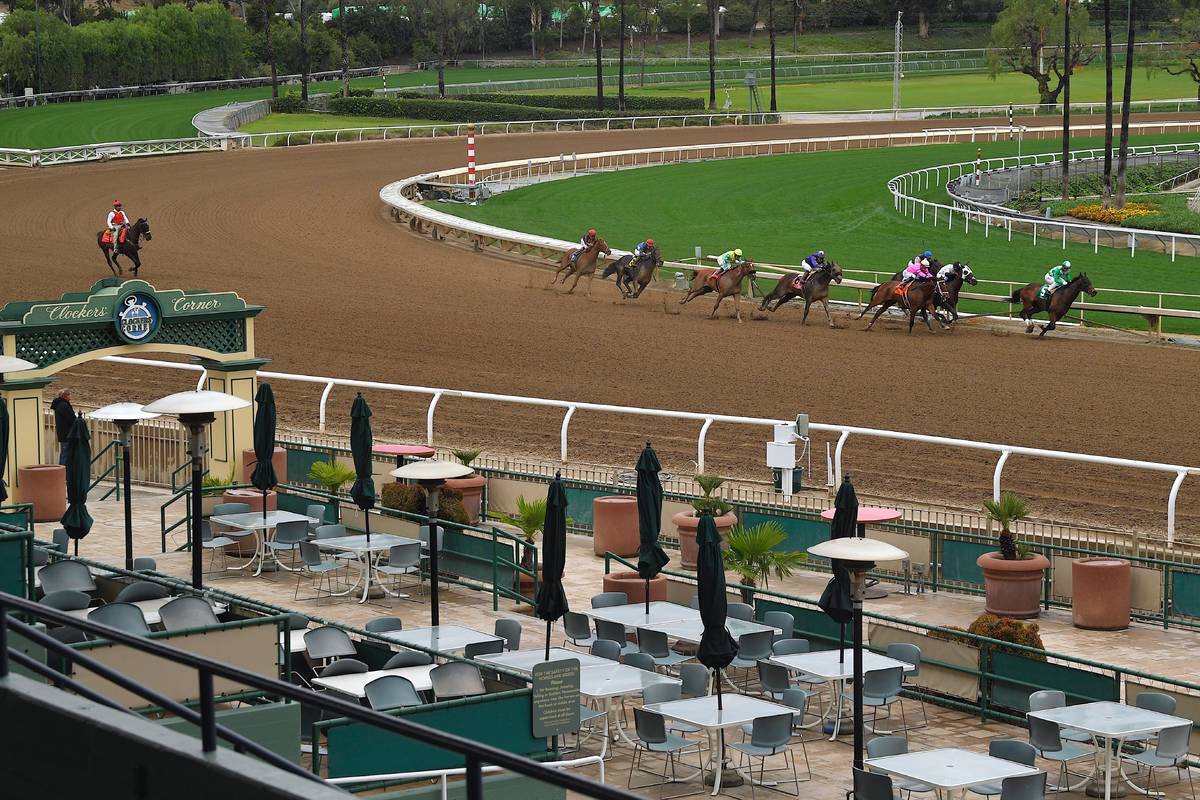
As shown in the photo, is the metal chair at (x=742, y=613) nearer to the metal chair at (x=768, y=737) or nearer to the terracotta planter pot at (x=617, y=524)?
the metal chair at (x=768, y=737)

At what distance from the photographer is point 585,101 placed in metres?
77.2

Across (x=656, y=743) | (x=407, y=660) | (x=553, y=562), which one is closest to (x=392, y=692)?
(x=407, y=660)

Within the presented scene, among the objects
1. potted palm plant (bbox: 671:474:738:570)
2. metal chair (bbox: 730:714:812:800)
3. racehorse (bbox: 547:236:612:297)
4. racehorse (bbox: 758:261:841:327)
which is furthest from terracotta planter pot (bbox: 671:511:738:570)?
racehorse (bbox: 547:236:612:297)

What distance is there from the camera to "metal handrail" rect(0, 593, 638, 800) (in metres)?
4.11

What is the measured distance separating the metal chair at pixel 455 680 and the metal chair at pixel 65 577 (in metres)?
3.12

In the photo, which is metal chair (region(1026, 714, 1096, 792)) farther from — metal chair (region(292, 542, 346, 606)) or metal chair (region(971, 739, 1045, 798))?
metal chair (region(292, 542, 346, 606))

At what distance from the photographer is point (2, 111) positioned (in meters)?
64.7

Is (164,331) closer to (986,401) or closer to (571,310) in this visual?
(986,401)

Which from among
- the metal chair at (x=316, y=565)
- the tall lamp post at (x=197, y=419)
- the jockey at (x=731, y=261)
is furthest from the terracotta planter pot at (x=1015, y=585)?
the jockey at (x=731, y=261)

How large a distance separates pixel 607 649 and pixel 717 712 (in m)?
1.65

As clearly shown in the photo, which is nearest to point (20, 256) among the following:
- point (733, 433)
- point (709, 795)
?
point (733, 433)

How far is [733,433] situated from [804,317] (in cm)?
794

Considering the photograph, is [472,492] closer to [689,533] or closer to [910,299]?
[689,533]

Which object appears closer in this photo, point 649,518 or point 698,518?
point 649,518
